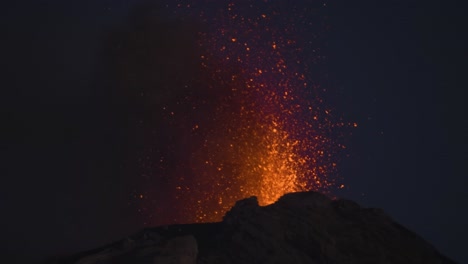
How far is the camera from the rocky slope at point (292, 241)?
364 inches

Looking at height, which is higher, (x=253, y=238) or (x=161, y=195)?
(x=253, y=238)

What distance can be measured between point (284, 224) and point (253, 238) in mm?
1012

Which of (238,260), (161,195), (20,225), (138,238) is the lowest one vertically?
(20,225)

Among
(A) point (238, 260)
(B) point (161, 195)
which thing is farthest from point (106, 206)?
(A) point (238, 260)

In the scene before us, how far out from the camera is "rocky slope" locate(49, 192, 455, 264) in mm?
9242

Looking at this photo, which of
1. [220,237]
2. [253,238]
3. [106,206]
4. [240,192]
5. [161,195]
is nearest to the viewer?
[253,238]

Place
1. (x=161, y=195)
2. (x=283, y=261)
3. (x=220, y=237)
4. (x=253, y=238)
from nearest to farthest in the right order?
(x=283, y=261), (x=253, y=238), (x=220, y=237), (x=161, y=195)

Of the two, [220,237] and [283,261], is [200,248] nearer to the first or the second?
[220,237]

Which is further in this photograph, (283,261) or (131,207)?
(131,207)

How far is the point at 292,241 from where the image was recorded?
9742mm

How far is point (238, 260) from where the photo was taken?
9.59 metres

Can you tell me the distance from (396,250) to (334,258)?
1924mm

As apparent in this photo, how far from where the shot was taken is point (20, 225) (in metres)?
38.7

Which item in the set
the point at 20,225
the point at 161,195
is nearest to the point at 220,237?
the point at 161,195
